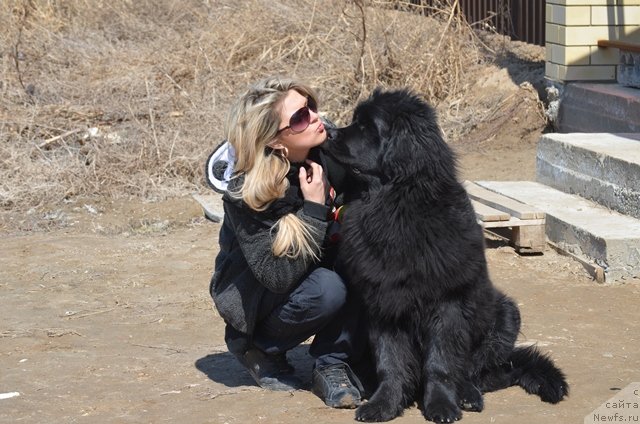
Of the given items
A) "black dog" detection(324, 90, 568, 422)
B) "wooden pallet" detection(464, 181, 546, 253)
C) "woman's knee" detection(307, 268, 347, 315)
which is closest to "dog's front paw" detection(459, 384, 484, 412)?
"black dog" detection(324, 90, 568, 422)

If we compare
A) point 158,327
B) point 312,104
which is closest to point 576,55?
point 158,327

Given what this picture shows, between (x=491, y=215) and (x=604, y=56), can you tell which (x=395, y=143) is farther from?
(x=604, y=56)

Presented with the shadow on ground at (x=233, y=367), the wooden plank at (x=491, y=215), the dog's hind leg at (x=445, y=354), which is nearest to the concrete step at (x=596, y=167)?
the wooden plank at (x=491, y=215)

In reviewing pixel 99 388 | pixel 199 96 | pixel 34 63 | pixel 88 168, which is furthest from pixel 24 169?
pixel 99 388

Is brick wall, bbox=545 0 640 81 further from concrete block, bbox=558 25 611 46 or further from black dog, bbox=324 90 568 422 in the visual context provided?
black dog, bbox=324 90 568 422

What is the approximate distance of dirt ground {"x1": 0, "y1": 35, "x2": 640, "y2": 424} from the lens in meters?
3.71

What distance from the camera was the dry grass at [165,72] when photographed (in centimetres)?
835

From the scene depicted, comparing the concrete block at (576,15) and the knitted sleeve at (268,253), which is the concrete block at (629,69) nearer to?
the concrete block at (576,15)

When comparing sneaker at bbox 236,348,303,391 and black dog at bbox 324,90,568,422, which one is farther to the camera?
sneaker at bbox 236,348,303,391

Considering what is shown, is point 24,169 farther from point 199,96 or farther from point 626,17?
point 626,17

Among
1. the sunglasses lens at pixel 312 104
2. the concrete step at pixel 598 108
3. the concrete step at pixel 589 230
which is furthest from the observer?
the concrete step at pixel 598 108

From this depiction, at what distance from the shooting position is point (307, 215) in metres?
3.63

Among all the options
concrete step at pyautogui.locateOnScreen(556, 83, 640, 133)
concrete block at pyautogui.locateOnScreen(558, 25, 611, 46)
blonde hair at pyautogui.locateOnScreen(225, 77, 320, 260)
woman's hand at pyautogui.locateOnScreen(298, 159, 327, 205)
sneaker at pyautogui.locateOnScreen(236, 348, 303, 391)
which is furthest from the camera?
concrete block at pyautogui.locateOnScreen(558, 25, 611, 46)

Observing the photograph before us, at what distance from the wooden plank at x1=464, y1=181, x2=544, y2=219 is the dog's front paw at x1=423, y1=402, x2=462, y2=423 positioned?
2.23 meters
